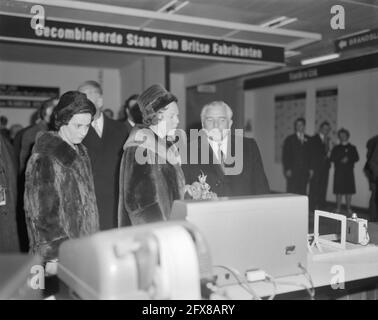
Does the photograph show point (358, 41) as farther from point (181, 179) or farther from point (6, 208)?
point (6, 208)

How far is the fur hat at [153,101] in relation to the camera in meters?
2.06

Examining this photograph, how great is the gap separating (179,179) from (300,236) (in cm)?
66

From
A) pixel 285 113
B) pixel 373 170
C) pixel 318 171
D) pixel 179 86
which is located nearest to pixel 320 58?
pixel 318 171

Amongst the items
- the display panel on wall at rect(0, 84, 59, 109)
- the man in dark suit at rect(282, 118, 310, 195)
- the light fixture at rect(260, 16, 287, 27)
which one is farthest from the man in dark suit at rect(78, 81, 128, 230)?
the display panel on wall at rect(0, 84, 59, 109)

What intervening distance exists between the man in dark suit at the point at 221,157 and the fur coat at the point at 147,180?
66 centimetres

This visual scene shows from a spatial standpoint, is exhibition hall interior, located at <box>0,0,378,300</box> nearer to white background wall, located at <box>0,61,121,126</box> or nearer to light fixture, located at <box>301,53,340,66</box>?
light fixture, located at <box>301,53,340,66</box>

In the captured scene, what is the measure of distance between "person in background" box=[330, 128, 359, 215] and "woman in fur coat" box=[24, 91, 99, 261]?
21.7ft

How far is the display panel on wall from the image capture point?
9.53m

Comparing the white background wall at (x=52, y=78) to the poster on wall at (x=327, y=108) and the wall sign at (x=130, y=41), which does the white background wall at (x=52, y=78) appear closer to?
the poster on wall at (x=327, y=108)

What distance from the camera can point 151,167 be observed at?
6.47ft

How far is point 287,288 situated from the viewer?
1634 millimetres

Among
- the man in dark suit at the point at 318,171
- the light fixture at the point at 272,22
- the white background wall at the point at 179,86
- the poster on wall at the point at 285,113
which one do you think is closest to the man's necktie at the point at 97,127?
the light fixture at the point at 272,22

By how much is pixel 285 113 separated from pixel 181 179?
8548 millimetres
